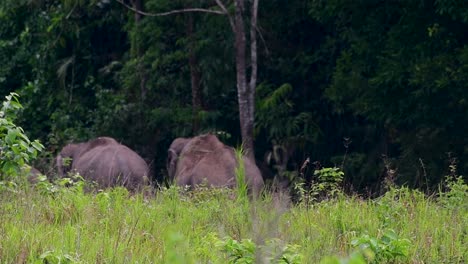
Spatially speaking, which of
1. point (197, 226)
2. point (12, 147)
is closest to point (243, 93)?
point (12, 147)

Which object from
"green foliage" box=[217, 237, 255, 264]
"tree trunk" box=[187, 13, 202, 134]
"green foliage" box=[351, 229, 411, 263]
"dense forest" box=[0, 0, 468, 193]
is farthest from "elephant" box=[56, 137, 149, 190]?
"green foliage" box=[217, 237, 255, 264]

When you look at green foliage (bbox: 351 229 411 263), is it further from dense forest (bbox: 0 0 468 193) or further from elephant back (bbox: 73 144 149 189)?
elephant back (bbox: 73 144 149 189)

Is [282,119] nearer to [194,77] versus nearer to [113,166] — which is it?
[194,77]

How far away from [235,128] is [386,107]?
12.8 ft

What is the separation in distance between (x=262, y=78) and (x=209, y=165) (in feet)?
19.1

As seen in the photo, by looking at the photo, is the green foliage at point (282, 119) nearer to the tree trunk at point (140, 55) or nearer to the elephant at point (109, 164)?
the tree trunk at point (140, 55)

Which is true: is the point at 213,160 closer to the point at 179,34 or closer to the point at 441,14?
the point at 441,14

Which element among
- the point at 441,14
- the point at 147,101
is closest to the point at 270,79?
the point at 147,101

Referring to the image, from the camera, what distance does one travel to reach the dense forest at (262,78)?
48.8ft

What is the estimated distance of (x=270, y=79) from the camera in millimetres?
18219

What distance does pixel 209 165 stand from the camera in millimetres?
12570

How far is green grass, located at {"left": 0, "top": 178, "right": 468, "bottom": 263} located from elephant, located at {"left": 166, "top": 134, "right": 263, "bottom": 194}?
10.4 feet

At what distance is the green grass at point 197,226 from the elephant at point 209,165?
125 inches

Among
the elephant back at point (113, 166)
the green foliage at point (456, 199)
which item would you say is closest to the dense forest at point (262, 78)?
the elephant back at point (113, 166)
